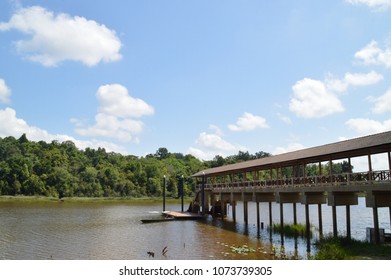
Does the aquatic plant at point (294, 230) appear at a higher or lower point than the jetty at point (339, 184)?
lower

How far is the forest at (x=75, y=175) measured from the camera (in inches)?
3615

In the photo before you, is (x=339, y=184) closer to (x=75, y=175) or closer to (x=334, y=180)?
(x=334, y=180)

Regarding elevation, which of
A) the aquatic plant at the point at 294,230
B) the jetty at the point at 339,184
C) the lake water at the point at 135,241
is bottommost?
the lake water at the point at 135,241

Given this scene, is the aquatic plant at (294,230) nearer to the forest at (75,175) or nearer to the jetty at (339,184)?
the jetty at (339,184)

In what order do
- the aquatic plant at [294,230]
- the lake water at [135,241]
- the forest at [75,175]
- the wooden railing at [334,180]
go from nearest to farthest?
→ 1. the wooden railing at [334,180]
2. the lake water at [135,241]
3. the aquatic plant at [294,230]
4. the forest at [75,175]

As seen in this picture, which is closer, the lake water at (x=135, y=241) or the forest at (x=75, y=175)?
the lake water at (x=135, y=241)

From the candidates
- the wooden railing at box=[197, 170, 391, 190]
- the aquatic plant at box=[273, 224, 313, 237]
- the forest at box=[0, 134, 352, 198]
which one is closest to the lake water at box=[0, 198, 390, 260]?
the aquatic plant at box=[273, 224, 313, 237]

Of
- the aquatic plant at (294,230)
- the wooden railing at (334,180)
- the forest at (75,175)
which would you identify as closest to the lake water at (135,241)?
the aquatic plant at (294,230)

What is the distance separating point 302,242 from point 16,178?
8195 centimetres

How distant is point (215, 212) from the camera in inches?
1813

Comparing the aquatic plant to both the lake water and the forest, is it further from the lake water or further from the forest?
the forest

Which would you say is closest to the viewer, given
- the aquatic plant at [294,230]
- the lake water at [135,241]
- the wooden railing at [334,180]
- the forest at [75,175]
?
the wooden railing at [334,180]
